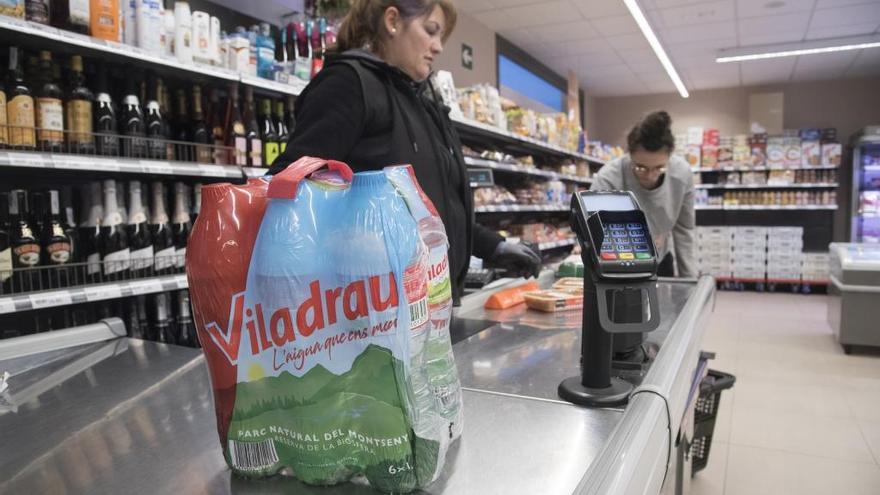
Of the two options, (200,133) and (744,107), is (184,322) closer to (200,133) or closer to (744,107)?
(200,133)

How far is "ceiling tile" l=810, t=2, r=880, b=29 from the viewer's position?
5.98m

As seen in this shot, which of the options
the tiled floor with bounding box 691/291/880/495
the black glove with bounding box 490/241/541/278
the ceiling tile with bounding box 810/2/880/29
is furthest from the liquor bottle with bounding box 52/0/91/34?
the ceiling tile with bounding box 810/2/880/29

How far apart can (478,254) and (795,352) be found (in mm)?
4627

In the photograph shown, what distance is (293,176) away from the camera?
24.7 inches

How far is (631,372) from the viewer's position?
3.62ft

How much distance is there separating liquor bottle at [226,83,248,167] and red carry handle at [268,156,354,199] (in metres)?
2.22

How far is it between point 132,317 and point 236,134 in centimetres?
98

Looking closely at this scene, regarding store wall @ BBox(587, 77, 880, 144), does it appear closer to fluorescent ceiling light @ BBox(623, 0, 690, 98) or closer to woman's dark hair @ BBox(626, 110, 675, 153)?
fluorescent ceiling light @ BBox(623, 0, 690, 98)

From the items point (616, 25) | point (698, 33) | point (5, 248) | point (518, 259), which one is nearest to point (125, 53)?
point (5, 248)

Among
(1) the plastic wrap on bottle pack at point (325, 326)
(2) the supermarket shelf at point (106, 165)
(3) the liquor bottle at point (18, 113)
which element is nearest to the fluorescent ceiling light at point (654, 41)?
(2) the supermarket shelf at point (106, 165)

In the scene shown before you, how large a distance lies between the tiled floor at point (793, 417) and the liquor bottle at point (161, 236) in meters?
2.66

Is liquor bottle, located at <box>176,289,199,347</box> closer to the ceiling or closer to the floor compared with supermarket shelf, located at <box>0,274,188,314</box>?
closer to the floor

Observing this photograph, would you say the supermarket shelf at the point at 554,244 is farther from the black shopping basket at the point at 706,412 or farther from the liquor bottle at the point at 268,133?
the liquor bottle at the point at 268,133

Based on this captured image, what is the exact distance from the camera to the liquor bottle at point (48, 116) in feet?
7.00
